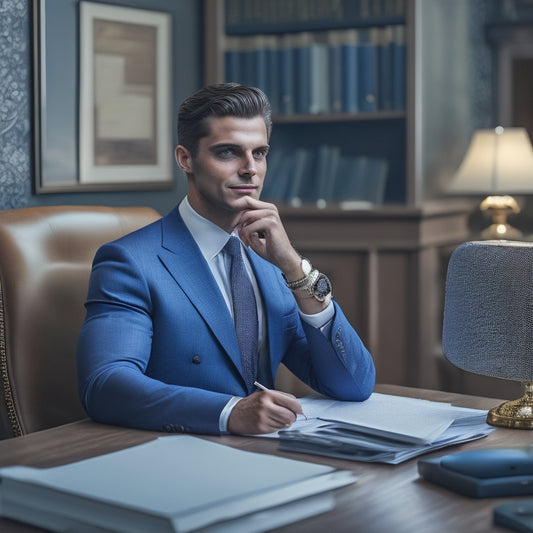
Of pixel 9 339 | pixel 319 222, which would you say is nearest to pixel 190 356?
pixel 9 339

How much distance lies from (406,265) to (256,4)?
124 cm

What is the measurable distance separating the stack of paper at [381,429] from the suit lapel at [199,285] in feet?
0.64

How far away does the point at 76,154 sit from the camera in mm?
2969

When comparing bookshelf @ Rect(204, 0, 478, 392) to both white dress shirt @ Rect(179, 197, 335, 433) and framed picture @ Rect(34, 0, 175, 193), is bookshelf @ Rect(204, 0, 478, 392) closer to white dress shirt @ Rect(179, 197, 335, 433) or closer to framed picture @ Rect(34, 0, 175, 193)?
framed picture @ Rect(34, 0, 175, 193)

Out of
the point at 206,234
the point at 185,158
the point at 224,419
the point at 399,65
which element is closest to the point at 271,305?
the point at 206,234

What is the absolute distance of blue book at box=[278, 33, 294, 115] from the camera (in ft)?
12.1

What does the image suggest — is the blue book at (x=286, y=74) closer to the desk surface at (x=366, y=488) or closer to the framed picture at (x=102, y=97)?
the framed picture at (x=102, y=97)

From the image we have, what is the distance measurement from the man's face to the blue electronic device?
0.76 m

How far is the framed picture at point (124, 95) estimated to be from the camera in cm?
300

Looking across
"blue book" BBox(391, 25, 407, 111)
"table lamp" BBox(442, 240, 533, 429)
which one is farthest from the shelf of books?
"table lamp" BBox(442, 240, 533, 429)

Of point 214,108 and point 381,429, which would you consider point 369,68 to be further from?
point 381,429

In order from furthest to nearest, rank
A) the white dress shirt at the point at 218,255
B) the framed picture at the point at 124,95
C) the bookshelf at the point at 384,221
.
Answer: the bookshelf at the point at 384,221 → the framed picture at the point at 124,95 → the white dress shirt at the point at 218,255

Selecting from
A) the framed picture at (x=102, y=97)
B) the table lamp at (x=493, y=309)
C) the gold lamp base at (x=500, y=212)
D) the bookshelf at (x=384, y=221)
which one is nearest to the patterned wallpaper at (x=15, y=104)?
the framed picture at (x=102, y=97)

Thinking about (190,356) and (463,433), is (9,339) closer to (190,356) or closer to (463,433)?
(190,356)
